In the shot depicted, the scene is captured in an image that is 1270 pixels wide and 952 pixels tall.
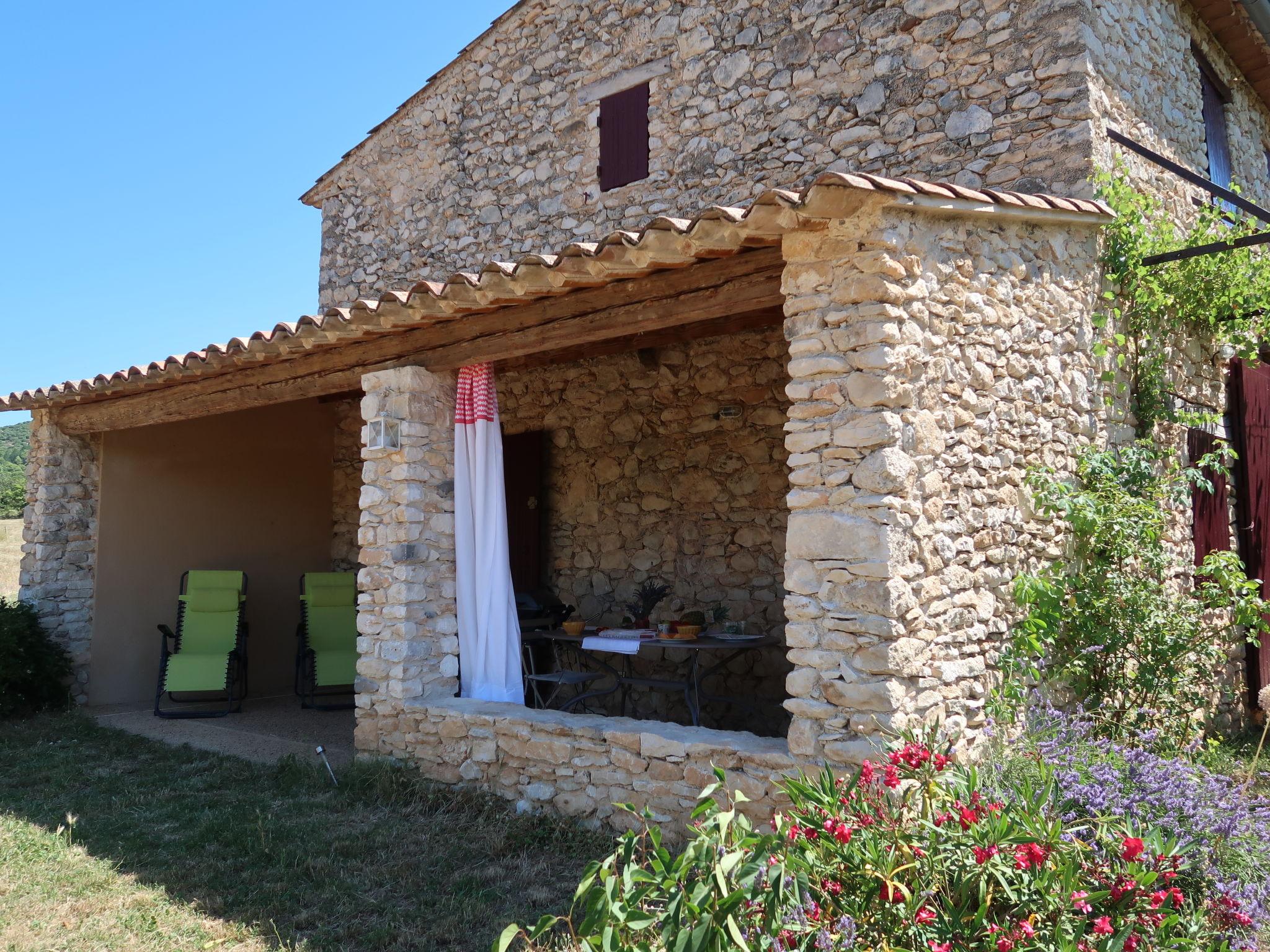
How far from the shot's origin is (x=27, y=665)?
23.2 ft

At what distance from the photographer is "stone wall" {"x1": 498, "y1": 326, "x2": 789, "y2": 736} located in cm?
613

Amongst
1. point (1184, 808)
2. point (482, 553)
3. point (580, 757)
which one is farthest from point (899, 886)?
point (482, 553)

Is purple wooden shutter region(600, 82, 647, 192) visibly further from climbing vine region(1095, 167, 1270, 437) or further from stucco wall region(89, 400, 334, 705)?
stucco wall region(89, 400, 334, 705)

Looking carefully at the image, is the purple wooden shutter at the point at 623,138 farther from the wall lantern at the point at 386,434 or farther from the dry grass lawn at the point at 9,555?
the dry grass lawn at the point at 9,555

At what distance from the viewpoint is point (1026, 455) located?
13.8ft

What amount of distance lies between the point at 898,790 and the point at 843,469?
3.80 ft

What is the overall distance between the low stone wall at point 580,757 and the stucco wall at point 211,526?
3.59 metres

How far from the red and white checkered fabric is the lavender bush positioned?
10.3 feet

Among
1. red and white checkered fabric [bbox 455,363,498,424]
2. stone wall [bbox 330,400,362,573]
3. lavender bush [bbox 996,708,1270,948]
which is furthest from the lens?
stone wall [bbox 330,400,362,573]

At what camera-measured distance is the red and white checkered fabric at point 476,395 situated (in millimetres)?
5254

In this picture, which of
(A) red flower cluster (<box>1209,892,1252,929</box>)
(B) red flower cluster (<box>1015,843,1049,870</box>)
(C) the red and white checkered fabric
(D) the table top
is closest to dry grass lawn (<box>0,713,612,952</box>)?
(D) the table top

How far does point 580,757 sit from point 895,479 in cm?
198

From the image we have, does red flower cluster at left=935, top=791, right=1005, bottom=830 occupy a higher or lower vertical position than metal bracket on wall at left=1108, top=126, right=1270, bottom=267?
lower

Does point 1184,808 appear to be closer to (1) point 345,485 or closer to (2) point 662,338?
(2) point 662,338
